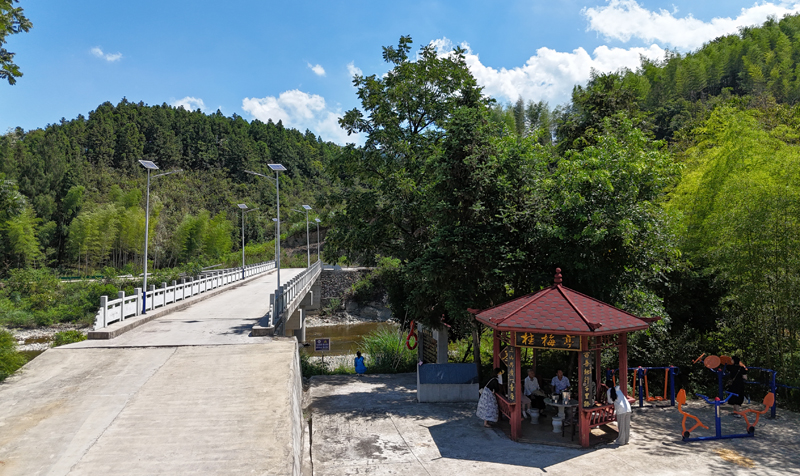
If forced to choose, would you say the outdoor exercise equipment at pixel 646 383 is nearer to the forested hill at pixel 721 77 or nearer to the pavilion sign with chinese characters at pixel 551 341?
the pavilion sign with chinese characters at pixel 551 341

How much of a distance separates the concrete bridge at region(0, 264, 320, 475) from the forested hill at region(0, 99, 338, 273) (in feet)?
28.1

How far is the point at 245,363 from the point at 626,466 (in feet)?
27.3

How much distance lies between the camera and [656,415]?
12.1 metres

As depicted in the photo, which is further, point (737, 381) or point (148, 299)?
point (148, 299)

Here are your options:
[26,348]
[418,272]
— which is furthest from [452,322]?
[26,348]

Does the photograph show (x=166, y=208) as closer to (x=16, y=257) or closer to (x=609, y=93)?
(x=16, y=257)

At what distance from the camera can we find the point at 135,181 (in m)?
85.9

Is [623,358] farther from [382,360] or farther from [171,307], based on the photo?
[171,307]

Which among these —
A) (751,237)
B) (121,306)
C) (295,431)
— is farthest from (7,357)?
(751,237)

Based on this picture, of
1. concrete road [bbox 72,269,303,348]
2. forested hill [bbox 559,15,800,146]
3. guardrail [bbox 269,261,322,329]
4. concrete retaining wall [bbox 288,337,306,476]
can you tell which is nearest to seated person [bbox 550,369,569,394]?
concrete retaining wall [bbox 288,337,306,476]

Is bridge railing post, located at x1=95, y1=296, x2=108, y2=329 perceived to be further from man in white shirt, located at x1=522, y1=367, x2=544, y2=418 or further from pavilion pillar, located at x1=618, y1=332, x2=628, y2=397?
pavilion pillar, located at x1=618, y1=332, x2=628, y2=397

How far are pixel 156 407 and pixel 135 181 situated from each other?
8926cm

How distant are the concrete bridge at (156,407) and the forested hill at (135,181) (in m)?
8.55

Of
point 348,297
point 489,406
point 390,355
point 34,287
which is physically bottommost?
point 348,297
